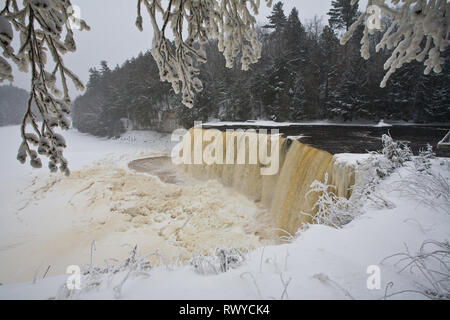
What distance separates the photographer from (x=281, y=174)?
24.5 ft

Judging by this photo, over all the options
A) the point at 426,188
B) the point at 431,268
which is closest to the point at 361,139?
the point at 426,188

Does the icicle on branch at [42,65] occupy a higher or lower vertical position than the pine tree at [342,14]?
lower

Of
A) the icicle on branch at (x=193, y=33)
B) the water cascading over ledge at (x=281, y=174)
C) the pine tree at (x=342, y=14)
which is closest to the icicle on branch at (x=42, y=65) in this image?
the icicle on branch at (x=193, y=33)

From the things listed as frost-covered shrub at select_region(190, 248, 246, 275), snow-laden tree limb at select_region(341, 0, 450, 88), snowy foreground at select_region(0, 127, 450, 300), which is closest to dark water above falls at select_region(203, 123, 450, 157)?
snowy foreground at select_region(0, 127, 450, 300)

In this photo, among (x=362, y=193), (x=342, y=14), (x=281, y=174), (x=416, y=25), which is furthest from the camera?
(x=342, y=14)

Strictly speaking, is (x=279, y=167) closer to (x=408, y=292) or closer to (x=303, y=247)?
(x=303, y=247)

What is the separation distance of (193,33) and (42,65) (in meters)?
1.52

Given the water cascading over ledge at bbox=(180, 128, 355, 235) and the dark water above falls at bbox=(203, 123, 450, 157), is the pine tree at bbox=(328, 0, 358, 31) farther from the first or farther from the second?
the water cascading over ledge at bbox=(180, 128, 355, 235)

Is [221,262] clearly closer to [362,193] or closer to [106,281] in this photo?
[106,281]

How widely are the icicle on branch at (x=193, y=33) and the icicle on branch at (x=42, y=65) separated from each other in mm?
652

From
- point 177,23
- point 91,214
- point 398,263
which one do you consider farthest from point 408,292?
point 91,214

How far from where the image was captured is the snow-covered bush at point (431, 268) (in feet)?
4.84

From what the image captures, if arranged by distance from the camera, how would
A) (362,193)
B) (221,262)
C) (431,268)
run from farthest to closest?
(362,193) → (221,262) → (431,268)

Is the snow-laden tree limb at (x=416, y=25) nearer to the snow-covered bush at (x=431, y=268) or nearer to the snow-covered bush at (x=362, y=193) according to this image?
the snow-covered bush at (x=431, y=268)
